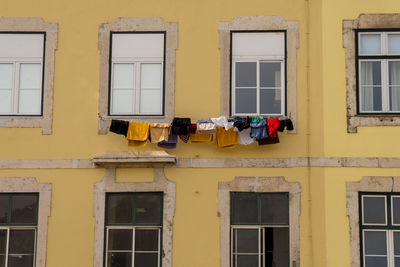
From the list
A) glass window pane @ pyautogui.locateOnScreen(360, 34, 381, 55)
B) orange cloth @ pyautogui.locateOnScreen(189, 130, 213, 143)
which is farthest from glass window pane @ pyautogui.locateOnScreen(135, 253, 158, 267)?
glass window pane @ pyautogui.locateOnScreen(360, 34, 381, 55)

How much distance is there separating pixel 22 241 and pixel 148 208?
2.44 m

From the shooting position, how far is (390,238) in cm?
1274

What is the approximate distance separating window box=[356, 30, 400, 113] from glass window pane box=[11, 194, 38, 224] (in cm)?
641

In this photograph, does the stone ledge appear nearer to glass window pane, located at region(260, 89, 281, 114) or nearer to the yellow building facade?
the yellow building facade

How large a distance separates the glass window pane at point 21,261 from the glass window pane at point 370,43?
7.32m

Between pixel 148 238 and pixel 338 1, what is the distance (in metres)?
5.67

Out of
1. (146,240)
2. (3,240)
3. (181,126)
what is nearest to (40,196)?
(3,240)

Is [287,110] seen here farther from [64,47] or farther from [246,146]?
[64,47]

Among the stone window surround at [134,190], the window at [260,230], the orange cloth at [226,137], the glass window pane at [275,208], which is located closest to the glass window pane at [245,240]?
the window at [260,230]

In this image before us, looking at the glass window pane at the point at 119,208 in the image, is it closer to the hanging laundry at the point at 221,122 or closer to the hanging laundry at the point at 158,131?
the hanging laundry at the point at 158,131

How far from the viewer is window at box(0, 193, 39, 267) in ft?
43.7

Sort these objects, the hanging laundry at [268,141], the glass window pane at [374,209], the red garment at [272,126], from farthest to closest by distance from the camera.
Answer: the hanging laundry at [268,141] < the red garment at [272,126] < the glass window pane at [374,209]

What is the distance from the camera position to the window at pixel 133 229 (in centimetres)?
1320

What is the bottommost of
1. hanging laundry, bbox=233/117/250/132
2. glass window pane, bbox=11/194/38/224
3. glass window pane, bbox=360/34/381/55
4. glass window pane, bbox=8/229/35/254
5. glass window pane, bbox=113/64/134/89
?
glass window pane, bbox=8/229/35/254
